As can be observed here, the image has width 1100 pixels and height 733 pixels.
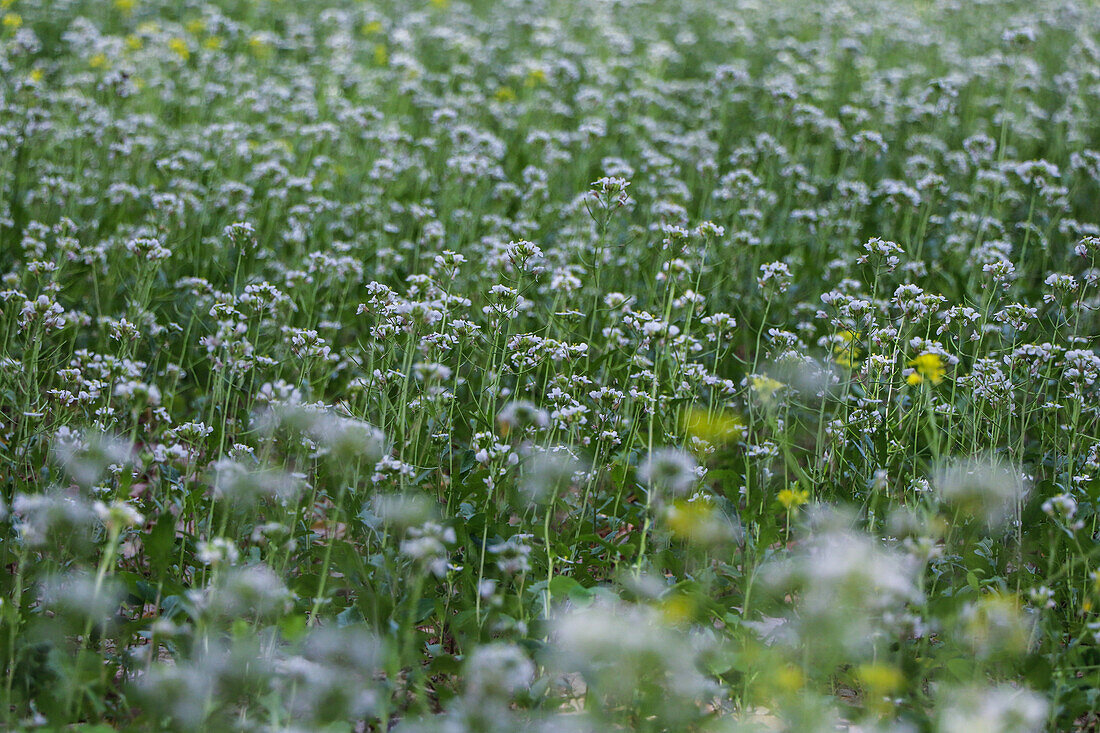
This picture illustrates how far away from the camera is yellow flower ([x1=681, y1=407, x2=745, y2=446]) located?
3.56 metres

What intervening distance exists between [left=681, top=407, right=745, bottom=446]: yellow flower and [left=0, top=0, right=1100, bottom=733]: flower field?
3 centimetres

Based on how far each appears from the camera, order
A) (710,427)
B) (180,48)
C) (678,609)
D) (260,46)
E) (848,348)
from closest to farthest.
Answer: (678,609)
(710,427)
(848,348)
(180,48)
(260,46)

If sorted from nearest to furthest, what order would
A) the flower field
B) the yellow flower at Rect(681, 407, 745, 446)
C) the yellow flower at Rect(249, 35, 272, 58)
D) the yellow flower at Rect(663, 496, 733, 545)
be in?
the flower field < the yellow flower at Rect(663, 496, 733, 545) < the yellow flower at Rect(681, 407, 745, 446) < the yellow flower at Rect(249, 35, 272, 58)

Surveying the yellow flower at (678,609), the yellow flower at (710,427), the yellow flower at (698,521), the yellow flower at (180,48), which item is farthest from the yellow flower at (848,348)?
Result: the yellow flower at (180,48)

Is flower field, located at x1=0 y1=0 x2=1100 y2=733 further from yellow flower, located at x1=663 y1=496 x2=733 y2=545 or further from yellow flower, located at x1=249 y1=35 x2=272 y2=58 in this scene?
yellow flower, located at x1=249 y1=35 x2=272 y2=58

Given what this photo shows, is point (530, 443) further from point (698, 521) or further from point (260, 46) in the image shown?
point (260, 46)


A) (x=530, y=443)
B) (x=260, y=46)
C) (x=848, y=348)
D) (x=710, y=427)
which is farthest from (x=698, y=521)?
(x=260, y=46)

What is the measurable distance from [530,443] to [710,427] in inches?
A: 24.5

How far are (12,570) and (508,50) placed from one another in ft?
24.3

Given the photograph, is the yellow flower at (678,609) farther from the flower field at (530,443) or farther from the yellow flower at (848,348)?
the yellow flower at (848,348)

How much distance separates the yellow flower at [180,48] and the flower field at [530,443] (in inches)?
44.0

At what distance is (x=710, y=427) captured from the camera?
3.55 m

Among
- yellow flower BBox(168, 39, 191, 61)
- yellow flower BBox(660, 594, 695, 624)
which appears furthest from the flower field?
yellow flower BBox(168, 39, 191, 61)

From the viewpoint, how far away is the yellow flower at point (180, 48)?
26.1 feet
